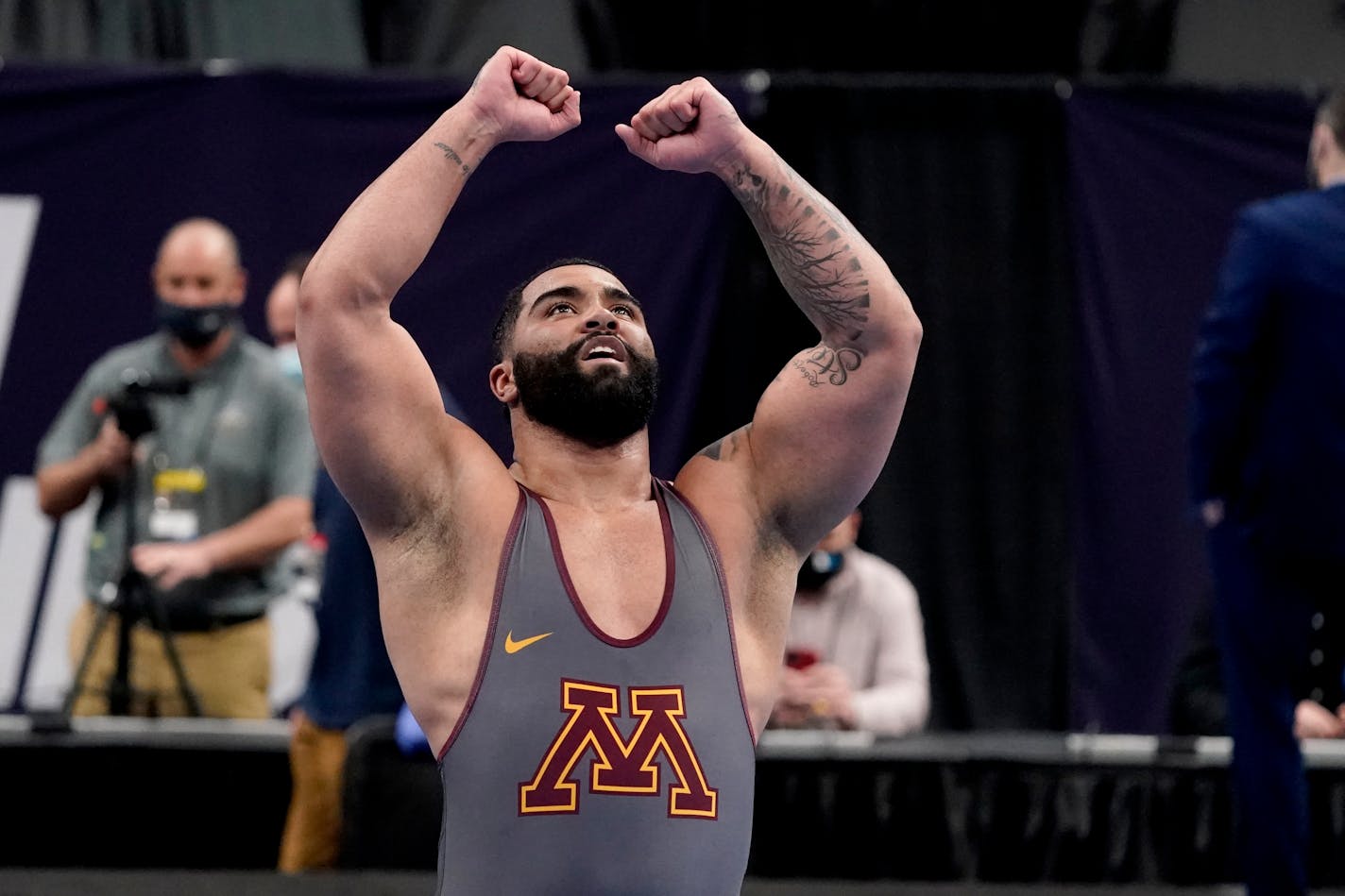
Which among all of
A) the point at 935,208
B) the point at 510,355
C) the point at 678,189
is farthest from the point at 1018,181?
the point at 510,355

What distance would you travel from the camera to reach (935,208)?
5.41 meters

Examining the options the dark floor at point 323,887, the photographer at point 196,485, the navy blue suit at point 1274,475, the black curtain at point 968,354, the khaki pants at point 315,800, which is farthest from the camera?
the black curtain at point 968,354

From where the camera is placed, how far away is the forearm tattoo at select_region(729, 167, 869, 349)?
2176 millimetres

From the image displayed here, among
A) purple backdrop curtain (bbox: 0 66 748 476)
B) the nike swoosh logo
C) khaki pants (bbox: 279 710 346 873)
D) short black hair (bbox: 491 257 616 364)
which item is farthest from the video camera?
the nike swoosh logo

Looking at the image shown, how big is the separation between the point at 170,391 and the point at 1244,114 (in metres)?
3.35

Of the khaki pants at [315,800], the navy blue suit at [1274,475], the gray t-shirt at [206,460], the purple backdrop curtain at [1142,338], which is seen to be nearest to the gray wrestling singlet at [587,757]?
the navy blue suit at [1274,475]

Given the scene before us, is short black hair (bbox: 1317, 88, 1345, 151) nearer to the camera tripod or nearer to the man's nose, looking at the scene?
the man's nose

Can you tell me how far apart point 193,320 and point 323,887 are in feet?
5.28

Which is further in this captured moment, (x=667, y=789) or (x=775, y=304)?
(x=775, y=304)

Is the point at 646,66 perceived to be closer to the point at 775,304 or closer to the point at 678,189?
the point at 678,189

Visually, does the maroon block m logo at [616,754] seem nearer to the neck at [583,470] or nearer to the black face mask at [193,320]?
the neck at [583,470]

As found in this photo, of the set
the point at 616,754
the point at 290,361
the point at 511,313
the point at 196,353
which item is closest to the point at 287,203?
the point at 290,361

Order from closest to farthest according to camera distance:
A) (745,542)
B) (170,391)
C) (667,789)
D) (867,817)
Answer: (667,789), (745,542), (867,817), (170,391)

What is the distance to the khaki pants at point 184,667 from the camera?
4.03 metres
